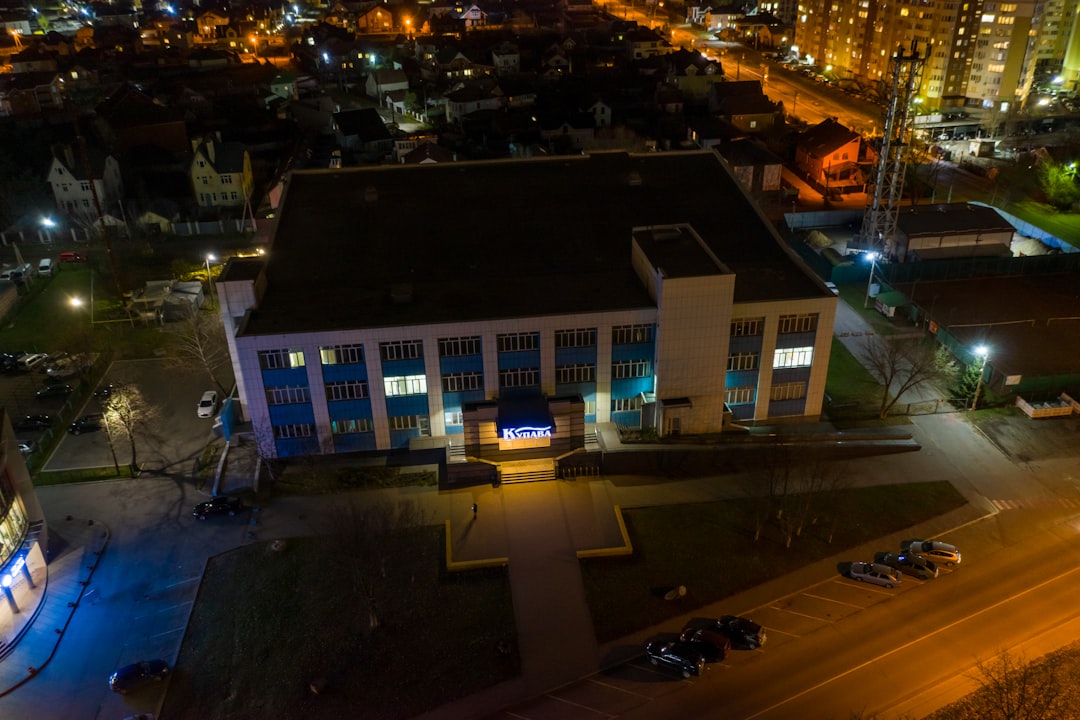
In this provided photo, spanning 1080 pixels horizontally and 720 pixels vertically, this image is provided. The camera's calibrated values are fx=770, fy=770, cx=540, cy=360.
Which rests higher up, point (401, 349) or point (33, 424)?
point (401, 349)

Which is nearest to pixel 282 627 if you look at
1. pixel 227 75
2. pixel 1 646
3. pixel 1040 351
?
pixel 1 646

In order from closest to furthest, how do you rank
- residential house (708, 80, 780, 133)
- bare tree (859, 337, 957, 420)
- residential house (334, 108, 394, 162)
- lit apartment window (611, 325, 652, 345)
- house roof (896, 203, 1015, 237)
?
lit apartment window (611, 325, 652, 345) < bare tree (859, 337, 957, 420) < house roof (896, 203, 1015, 237) < residential house (334, 108, 394, 162) < residential house (708, 80, 780, 133)

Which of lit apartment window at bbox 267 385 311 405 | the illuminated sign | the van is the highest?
lit apartment window at bbox 267 385 311 405

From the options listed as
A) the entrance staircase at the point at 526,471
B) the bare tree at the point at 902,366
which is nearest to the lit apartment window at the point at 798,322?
the bare tree at the point at 902,366

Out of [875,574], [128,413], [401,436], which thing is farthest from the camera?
[128,413]

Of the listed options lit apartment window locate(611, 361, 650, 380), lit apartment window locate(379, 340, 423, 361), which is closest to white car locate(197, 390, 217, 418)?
lit apartment window locate(379, 340, 423, 361)

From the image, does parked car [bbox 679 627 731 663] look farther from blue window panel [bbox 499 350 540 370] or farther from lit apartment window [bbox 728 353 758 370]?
lit apartment window [bbox 728 353 758 370]

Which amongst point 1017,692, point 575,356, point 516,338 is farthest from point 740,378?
point 1017,692

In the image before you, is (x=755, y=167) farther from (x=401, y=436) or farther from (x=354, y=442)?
(x=354, y=442)
